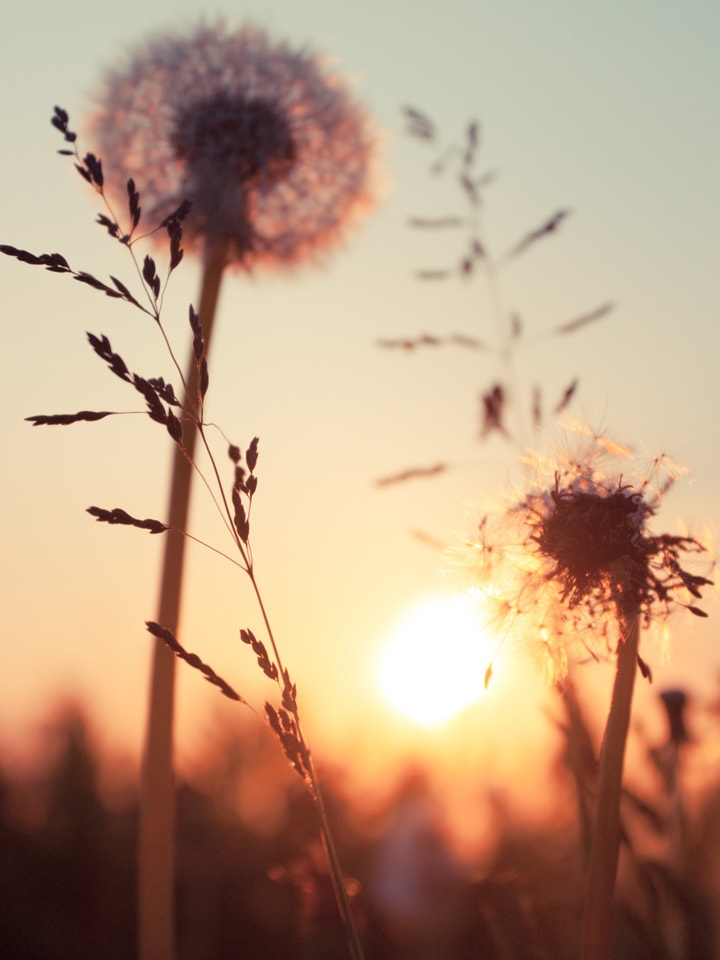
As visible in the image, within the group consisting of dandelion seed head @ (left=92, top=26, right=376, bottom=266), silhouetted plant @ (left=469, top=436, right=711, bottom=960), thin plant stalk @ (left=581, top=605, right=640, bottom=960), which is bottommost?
thin plant stalk @ (left=581, top=605, right=640, bottom=960)

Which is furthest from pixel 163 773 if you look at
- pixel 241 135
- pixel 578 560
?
pixel 241 135

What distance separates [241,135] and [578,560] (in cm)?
300

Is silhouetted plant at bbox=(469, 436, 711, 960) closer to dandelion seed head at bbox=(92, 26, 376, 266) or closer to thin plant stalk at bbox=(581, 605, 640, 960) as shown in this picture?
thin plant stalk at bbox=(581, 605, 640, 960)

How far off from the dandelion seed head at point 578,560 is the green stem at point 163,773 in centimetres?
94

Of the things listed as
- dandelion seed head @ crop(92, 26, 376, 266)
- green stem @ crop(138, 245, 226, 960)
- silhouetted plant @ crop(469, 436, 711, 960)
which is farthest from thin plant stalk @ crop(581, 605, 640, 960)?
dandelion seed head @ crop(92, 26, 376, 266)

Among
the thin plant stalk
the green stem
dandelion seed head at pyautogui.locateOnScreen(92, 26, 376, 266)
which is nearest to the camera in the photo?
the thin plant stalk

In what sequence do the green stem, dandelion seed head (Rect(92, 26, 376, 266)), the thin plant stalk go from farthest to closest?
Answer: dandelion seed head (Rect(92, 26, 376, 266)) → the green stem → the thin plant stalk

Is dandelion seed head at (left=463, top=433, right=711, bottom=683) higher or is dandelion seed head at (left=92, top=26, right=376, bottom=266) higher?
dandelion seed head at (left=92, top=26, right=376, bottom=266)

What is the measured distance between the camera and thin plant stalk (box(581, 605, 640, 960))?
137 centimetres

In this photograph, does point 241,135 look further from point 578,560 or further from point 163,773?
point 578,560

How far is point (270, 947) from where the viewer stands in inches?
455

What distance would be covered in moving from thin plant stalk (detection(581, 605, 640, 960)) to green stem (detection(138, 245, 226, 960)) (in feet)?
4.60

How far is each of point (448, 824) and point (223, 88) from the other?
313cm

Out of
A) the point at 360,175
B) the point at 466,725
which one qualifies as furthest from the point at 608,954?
the point at 360,175
